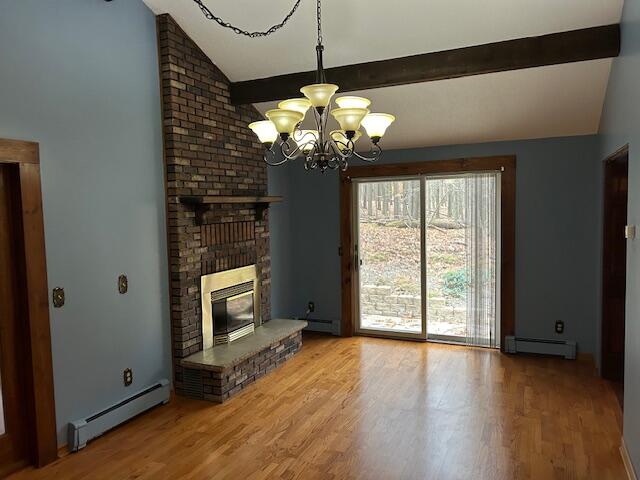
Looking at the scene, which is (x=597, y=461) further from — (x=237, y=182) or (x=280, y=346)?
(x=237, y=182)

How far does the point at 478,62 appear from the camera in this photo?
362 cm

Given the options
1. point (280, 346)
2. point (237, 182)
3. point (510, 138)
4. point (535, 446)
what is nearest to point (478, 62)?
point (510, 138)

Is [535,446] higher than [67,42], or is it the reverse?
[67,42]

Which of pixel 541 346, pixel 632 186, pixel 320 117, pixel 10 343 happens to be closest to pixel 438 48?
pixel 320 117

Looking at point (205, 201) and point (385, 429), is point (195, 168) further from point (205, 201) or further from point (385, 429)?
point (385, 429)

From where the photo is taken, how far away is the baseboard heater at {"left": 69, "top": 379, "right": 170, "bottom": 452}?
10.4 feet

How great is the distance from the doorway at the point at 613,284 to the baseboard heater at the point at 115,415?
3635 millimetres

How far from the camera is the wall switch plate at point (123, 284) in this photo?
3529 millimetres

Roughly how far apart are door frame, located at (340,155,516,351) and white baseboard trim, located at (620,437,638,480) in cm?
205

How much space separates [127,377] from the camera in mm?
3627

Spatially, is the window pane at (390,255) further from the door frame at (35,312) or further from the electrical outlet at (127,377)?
the door frame at (35,312)

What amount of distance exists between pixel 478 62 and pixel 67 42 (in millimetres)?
2755

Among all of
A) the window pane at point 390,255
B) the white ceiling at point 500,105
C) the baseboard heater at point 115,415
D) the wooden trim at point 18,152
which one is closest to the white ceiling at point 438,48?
the white ceiling at point 500,105

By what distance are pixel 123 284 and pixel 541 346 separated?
387cm
